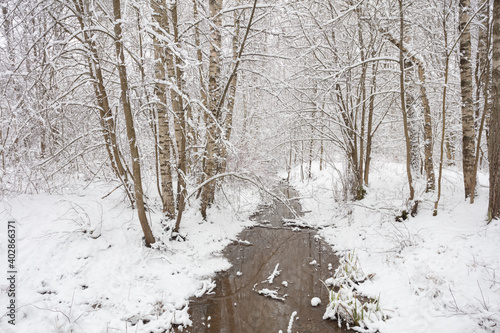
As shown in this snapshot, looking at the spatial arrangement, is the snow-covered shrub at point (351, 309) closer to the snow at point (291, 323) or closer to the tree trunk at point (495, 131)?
the snow at point (291, 323)

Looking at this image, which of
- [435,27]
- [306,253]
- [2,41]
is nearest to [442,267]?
[306,253]

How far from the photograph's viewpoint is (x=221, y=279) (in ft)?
17.3

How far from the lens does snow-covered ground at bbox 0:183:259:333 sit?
141 inches

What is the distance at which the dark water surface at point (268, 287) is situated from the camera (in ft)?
12.9

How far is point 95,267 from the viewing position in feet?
14.9

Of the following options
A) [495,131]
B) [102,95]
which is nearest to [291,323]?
[495,131]

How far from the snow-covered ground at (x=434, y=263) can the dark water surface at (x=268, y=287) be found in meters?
0.78

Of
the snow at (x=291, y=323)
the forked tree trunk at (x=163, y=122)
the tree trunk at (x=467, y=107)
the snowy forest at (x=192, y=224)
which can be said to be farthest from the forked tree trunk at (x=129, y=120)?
the tree trunk at (x=467, y=107)

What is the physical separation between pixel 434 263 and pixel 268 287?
9.46 ft

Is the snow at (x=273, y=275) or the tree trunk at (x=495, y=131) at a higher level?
the tree trunk at (x=495, y=131)

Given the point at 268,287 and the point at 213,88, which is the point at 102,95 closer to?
the point at 213,88

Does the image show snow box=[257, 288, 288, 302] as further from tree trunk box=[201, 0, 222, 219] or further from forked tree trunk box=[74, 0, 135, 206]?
forked tree trunk box=[74, 0, 135, 206]

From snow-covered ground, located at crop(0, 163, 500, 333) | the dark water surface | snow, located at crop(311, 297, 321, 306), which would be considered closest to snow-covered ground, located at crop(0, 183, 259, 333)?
snow-covered ground, located at crop(0, 163, 500, 333)

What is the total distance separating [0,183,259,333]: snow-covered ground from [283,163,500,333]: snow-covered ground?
3.17m
